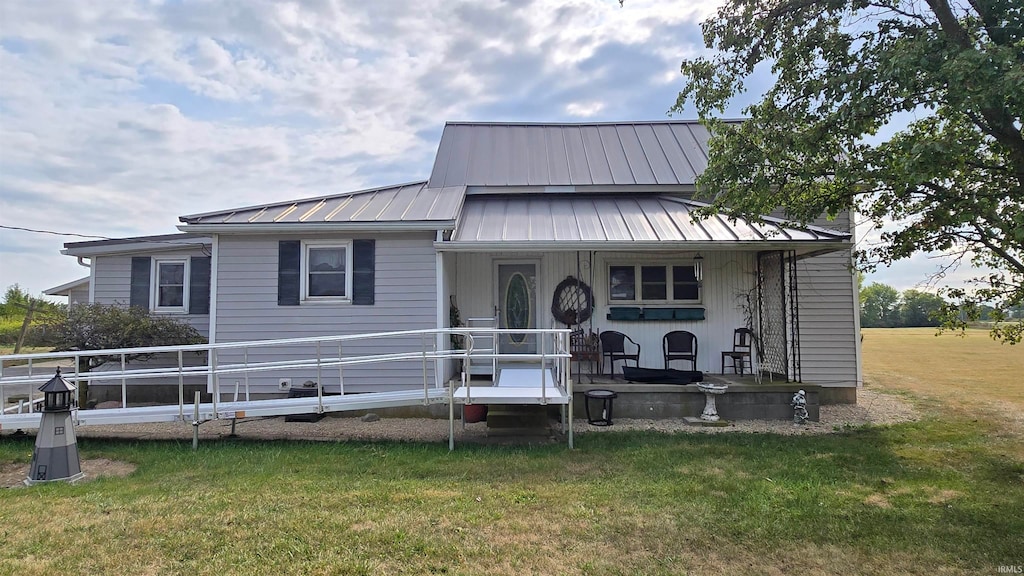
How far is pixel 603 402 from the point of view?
793 centimetres

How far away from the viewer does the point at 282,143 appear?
12.3 metres

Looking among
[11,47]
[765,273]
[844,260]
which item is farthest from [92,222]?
[844,260]

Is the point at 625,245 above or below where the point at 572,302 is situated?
above

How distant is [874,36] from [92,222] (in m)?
17.0

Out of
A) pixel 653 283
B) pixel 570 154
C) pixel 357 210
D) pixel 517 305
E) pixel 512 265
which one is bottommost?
pixel 517 305

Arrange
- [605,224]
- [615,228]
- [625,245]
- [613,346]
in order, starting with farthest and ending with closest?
[613,346] → [605,224] → [615,228] → [625,245]

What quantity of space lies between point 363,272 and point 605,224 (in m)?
4.22

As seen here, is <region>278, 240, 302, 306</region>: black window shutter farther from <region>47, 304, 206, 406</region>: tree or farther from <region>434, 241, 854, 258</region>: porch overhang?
<region>434, 241, 854, 258</region>: porch overhang

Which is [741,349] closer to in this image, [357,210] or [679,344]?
[679,344]

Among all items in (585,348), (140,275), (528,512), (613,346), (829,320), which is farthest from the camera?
(829,320)

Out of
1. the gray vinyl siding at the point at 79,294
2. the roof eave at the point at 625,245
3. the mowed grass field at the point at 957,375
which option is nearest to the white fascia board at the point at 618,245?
the roof eave at the point at 625,245

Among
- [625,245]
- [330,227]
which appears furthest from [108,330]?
[625,245]

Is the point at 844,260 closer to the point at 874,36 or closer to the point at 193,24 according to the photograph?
the point at 874,36

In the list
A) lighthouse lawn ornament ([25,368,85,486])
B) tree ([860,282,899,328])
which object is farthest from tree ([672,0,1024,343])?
tree ([860,282,899,328])
